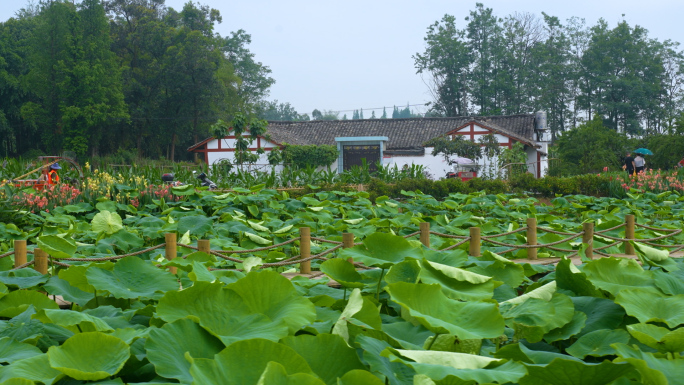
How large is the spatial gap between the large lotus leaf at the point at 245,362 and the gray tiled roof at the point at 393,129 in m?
20.3

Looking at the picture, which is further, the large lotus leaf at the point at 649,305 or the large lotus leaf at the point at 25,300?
the large lotus leaf at the point at 25,300

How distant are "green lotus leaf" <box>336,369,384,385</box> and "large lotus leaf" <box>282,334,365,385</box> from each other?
0.35ft

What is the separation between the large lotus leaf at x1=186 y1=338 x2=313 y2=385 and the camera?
0.88 meters

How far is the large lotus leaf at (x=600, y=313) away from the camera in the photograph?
141 cm

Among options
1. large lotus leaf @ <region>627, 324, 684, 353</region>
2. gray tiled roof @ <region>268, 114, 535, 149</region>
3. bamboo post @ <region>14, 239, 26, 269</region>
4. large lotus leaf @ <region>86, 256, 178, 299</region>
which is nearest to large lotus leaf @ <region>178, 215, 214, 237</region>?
bamboo post @ <region>14, 239, 26, 269</region>

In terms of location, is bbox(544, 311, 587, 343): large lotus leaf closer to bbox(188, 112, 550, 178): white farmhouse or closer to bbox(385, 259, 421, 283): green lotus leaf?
bbox(385, 259, 421, 283): green lotus leaf

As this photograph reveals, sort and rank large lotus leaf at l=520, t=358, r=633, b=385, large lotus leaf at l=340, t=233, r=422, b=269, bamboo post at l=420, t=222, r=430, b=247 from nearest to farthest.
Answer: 1. large lotus leaf at l=520, t=358, r=633, b=385
2. large lotus leaf at l=340, t=233, r=422, b=269
3. bamboo post at l=420, t=222, r=430, b=247

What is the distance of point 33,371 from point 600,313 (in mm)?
1255

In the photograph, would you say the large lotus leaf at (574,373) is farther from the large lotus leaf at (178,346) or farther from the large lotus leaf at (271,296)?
the large lotus leaf at (178,346)

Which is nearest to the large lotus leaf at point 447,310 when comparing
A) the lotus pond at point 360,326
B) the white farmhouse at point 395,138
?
the lotus pond at point 360,326

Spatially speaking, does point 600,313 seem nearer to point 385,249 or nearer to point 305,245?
point 385,249

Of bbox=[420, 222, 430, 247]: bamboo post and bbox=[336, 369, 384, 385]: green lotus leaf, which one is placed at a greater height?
bbox=[336, 369, 384, 385]: green lotus leaf

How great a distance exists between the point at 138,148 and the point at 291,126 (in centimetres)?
794

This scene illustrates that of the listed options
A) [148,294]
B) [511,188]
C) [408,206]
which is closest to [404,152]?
[511,188]
